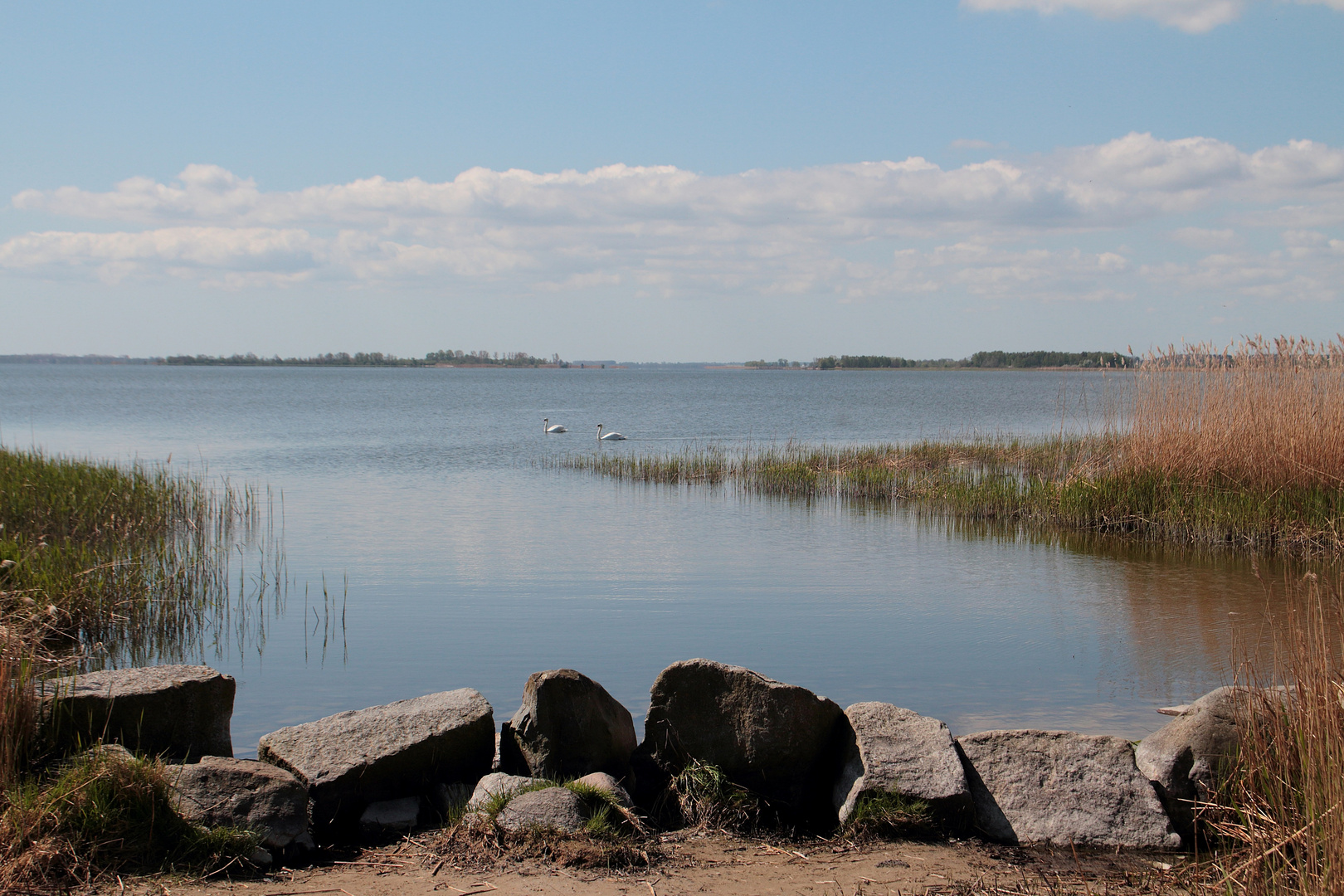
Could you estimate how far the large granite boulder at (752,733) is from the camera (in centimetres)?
517

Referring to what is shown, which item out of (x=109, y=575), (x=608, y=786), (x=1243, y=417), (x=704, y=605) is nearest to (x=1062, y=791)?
(x=608, y=786)

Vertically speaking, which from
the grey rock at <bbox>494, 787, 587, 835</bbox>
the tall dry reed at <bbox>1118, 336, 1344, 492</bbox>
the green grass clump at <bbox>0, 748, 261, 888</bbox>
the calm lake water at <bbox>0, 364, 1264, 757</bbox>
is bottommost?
the calm lake water at <bbox>0, 364, 1264, 757</bbox>

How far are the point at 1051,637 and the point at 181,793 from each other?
24.5 ft

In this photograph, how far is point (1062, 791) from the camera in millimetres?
4926

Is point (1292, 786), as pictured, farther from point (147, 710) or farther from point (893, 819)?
point (147, 710)

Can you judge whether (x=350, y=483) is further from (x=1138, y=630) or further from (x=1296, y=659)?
(x=1296, y=659)

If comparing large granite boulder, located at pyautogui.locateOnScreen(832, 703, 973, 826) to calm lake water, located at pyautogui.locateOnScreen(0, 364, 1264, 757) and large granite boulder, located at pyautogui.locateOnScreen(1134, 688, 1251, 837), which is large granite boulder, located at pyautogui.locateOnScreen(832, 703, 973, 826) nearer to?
large granite boulder, located at pyautogui.locateOnScreen(1134, 688, 1251, 837)

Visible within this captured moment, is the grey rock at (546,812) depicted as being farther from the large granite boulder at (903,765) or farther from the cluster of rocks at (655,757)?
the large granite boulder at (903,765)

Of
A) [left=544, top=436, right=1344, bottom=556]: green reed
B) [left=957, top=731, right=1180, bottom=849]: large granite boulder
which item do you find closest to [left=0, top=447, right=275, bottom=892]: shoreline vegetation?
[left=957, top=731, right=1180, bottom=849]: large granite boulder

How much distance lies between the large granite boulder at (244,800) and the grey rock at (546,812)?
950 mm

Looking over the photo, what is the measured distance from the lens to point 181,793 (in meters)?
4.41

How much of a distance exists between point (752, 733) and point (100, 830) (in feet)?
9.94

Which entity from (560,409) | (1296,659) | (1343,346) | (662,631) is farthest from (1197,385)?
(560,409)

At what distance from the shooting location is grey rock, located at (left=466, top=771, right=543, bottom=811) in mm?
4750
